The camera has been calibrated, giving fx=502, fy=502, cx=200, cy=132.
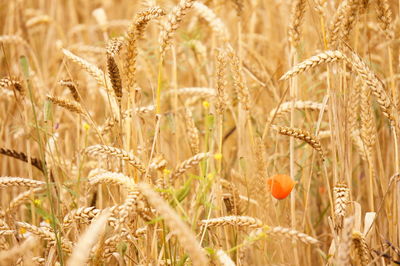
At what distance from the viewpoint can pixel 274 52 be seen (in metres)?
2.59

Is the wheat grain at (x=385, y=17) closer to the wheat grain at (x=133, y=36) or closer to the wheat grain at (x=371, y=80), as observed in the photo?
the wheat grain at (x=371, y=80)

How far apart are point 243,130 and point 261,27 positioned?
2031mm

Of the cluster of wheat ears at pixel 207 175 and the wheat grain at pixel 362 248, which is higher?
the cluster of wheat ears at pixel 207 175

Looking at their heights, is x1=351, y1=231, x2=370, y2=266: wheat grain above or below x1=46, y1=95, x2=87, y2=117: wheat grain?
below

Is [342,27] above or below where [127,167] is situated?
above

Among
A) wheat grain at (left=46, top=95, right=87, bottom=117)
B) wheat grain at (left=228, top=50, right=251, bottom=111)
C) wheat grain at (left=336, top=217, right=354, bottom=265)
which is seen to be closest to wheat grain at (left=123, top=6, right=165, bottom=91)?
wheat grain at (left=46, top=95, right=87, bottom=117)

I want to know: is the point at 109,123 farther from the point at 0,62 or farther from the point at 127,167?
the point at 0,62

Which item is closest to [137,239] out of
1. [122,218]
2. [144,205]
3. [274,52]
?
[144,205]

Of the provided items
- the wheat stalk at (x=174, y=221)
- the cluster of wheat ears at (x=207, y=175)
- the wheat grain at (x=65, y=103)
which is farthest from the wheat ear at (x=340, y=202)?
the wheat grain at (x=65, y=103)

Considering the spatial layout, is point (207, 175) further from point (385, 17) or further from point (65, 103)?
point (385, 17)

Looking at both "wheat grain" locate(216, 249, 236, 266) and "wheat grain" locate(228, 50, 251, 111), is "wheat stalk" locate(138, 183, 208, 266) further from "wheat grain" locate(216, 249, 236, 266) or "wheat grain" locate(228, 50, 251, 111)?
"wheat grain" locate(228, 50, 251, 111)

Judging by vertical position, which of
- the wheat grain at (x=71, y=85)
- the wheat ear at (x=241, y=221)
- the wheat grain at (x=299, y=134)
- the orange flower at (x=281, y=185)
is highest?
the wheat grain at (x=71, y=85)

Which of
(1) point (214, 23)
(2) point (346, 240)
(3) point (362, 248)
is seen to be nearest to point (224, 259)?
(2) point (346, 240)

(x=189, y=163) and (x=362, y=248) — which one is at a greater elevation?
(x=189, y=163)
